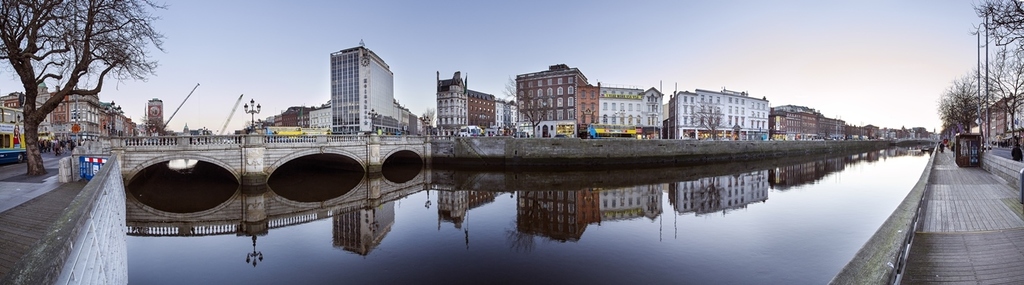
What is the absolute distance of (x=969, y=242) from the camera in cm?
842

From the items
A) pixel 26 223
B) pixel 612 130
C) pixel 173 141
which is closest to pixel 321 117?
pixel 612 130

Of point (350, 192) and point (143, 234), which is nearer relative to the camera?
point (143, 234)

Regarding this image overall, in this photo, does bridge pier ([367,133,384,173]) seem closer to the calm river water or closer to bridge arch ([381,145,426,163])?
bridge arch ([381,145,426,163])

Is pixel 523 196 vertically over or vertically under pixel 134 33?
under

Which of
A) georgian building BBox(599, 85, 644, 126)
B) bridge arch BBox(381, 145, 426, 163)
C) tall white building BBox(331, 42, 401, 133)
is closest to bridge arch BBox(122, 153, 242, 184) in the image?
bridge arch BBox(381, 145, 426, 163)

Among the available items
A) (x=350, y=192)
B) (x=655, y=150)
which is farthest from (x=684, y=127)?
(x=350, y=192)

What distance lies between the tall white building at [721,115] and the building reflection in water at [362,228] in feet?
197

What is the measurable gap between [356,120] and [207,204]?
319ft

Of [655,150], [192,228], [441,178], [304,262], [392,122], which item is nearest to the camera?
[304,262]

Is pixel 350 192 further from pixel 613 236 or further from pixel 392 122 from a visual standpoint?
pixel 392 122

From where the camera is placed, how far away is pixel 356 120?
11188 cm

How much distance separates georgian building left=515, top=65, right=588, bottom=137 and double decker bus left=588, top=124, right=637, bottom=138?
3.14 metres

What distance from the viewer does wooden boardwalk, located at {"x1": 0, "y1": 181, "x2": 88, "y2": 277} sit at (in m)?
6.92

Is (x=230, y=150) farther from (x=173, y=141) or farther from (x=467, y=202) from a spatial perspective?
(x=467, y=202)
